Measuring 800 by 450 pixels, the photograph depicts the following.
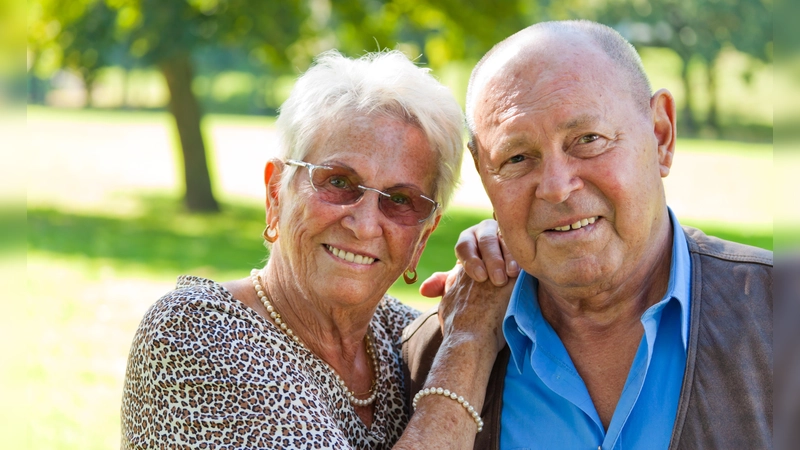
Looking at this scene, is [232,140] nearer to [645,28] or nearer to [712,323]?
[645,28]

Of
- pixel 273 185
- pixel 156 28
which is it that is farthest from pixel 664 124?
pixel 156 28

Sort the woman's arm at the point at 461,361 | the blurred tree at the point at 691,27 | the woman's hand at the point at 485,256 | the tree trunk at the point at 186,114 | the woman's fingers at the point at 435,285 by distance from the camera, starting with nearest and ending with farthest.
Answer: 1. the woman's arm at the point at 461,361
2. the woman's hand at the point at 485,256
3. the woman's fingers at the point at 435,285
4. the tree trunk at the point at 186,114
5. the blurred tree at the point at 691,27

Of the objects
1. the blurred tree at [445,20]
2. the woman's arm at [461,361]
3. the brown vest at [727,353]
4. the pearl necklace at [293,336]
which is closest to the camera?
the brown vest at [727,353]

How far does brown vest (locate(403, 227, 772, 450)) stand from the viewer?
231 cm

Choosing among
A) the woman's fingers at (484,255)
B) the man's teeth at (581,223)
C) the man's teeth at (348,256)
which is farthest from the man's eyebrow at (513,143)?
the man's teeth at (348,256)

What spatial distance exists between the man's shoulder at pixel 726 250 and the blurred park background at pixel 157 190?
68 cm

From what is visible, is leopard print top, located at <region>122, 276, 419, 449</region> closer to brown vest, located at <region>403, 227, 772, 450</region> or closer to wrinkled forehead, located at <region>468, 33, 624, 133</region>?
brown vest, located at <region>403, 227, 772, 450</region>

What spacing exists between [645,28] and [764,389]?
5294 cm

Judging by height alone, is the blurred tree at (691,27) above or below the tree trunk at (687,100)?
above

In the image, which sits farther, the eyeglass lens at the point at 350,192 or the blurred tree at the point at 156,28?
the blurred tree at the point at 156,28

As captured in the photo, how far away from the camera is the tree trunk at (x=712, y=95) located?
49.8m

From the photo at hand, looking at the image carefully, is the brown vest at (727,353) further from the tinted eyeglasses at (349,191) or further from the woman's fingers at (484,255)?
the tinted eyeglasses at (349,191)

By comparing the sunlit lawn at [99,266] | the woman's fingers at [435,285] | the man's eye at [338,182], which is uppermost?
the man's eye at [338,182]

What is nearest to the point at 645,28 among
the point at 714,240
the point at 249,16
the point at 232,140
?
the point at 232,140
